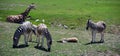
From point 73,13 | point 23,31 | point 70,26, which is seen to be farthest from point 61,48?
point 73,13

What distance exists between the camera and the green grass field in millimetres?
23672

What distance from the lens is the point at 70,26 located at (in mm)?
40688

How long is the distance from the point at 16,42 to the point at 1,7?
102 ft

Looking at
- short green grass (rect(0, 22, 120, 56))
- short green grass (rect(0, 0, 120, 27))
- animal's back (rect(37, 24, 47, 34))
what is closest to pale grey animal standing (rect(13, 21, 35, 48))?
short green grass (rect(0, 22, 120, 56))

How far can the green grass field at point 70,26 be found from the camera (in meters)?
23.7

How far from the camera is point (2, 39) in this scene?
26578 mm

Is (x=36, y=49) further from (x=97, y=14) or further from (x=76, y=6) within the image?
(x=76, y=6)

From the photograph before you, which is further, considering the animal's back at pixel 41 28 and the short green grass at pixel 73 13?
the short green grass at pixel 73 13

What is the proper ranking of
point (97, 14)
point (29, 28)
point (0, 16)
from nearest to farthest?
point (29, 28)
point (0, 16)
point (97, 14)

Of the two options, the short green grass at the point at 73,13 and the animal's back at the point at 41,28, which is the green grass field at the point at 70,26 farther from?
the animal's back at the point at 41,28

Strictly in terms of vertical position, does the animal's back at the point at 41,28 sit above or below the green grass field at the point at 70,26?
above

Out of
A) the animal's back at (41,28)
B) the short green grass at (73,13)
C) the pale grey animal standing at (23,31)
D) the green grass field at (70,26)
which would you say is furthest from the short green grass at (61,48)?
the short green grass at (73,13)

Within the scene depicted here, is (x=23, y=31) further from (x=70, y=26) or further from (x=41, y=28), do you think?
(x=70, y=26)

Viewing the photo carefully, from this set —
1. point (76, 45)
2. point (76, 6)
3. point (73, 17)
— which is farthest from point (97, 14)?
point (76, 45)
